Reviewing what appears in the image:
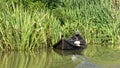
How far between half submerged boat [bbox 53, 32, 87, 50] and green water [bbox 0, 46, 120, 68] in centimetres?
35

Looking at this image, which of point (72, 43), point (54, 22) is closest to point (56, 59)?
point (72, 43)

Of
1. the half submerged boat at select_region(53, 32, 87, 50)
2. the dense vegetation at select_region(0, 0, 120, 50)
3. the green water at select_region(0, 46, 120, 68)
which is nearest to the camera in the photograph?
the green water at select_region(0, 46, 120, 68)

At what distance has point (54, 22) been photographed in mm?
14797

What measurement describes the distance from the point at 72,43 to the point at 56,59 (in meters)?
2.81

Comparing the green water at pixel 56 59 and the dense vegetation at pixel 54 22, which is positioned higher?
the dense vegetation at pixel 54 22

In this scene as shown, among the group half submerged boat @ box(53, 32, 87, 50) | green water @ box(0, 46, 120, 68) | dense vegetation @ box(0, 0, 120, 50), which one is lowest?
green water @ box(0, 46, 120, 68)

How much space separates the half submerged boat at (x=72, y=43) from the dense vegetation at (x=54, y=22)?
0.42 meters

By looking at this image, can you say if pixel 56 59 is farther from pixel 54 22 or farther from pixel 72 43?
pixel 54 22

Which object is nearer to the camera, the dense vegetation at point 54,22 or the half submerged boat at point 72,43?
the dense vegetation at point 54,22

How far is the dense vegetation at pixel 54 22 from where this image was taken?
13.0 meters

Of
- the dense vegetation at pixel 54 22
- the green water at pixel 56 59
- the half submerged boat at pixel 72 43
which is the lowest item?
the green water at pixel 56 59

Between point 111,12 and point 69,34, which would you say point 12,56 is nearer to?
point 69,34

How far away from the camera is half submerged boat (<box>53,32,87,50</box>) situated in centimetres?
1436

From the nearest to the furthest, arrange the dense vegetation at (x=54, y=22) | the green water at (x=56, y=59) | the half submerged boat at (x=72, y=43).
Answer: the green water at (x=56, y=59), the dense vegetation at (x=54, y=22), the half submerged boat at (x=72, y=43)
